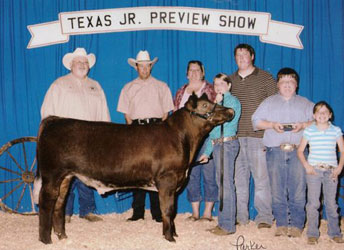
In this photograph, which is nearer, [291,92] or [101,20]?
[291,92]

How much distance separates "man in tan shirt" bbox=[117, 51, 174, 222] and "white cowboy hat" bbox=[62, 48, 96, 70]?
721 millimetres

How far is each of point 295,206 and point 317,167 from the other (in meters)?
0.67

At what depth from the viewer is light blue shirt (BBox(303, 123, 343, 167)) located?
4.64 metres

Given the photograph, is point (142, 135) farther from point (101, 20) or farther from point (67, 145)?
point (101, 20)

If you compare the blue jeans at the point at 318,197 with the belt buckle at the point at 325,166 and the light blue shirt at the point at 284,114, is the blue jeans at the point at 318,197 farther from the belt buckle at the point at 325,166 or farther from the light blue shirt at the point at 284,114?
the light blue shirt at the point at 284,114

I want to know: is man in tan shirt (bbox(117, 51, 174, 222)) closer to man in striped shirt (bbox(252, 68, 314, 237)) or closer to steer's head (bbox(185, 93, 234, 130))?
steer's head (bbox(185, 93, 234, 130))

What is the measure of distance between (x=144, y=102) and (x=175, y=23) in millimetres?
1576

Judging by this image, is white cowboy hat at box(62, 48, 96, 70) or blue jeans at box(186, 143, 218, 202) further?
white cowboy hat at box(62, 48, 96, 70)

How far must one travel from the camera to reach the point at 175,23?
656 centimetres

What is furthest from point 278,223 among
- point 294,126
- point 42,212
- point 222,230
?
point 42,212

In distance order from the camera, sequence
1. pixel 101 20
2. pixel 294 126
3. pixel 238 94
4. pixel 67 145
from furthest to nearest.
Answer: pixel 101 20
pixel 238 94
pixel 294 126
pixel 67 145

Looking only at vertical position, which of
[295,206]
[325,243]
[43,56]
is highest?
[43,56]

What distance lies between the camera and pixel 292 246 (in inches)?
184

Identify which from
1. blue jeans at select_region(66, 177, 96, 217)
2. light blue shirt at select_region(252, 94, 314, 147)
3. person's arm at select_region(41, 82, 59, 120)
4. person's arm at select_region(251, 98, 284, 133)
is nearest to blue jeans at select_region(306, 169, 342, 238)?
light blue shirt at select_region(252, 94, 314, 147)
